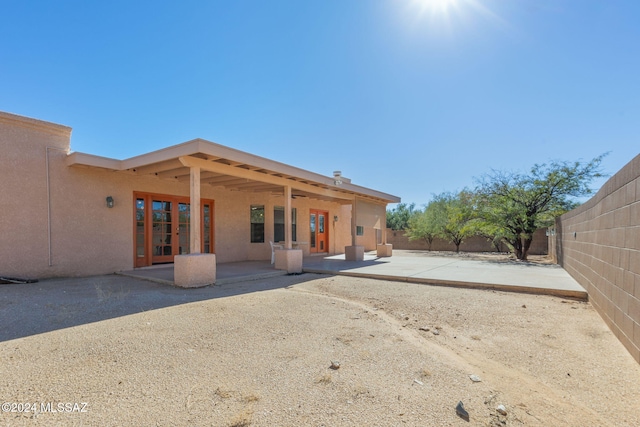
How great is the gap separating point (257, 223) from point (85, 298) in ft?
23.0

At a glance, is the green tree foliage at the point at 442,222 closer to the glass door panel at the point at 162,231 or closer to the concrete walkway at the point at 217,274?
the concrete walkway at the point at 217,274

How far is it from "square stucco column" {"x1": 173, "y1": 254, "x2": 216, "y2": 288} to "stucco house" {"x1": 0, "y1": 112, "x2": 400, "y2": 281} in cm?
3

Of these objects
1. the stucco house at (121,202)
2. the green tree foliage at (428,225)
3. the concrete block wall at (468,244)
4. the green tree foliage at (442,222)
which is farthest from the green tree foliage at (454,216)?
the stucco house at (121,202)

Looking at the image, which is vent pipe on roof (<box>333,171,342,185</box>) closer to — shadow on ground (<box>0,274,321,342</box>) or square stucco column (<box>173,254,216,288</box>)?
shadow on ground (<box>0,274,321,342</box>)

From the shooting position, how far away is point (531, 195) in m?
12.7

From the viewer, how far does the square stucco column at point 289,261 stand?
29.0ft

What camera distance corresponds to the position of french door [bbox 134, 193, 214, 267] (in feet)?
29.0

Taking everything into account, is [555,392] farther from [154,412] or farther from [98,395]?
[98,395]

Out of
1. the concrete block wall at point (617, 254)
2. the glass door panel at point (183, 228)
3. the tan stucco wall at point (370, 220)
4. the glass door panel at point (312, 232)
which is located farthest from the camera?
the glass door panel at point (312, 232)

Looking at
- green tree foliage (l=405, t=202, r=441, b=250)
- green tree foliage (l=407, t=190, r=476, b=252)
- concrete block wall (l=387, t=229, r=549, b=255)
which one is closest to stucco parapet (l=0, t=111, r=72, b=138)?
green tree foliage (l=407, t=190, r=476, b=252)

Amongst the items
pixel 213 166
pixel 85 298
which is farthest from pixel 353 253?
pixel 85 298

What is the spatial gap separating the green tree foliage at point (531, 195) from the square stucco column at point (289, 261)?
Answer: 894cm

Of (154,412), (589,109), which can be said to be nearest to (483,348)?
(154,412)

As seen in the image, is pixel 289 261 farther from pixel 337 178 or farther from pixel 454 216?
pixel 454 216
